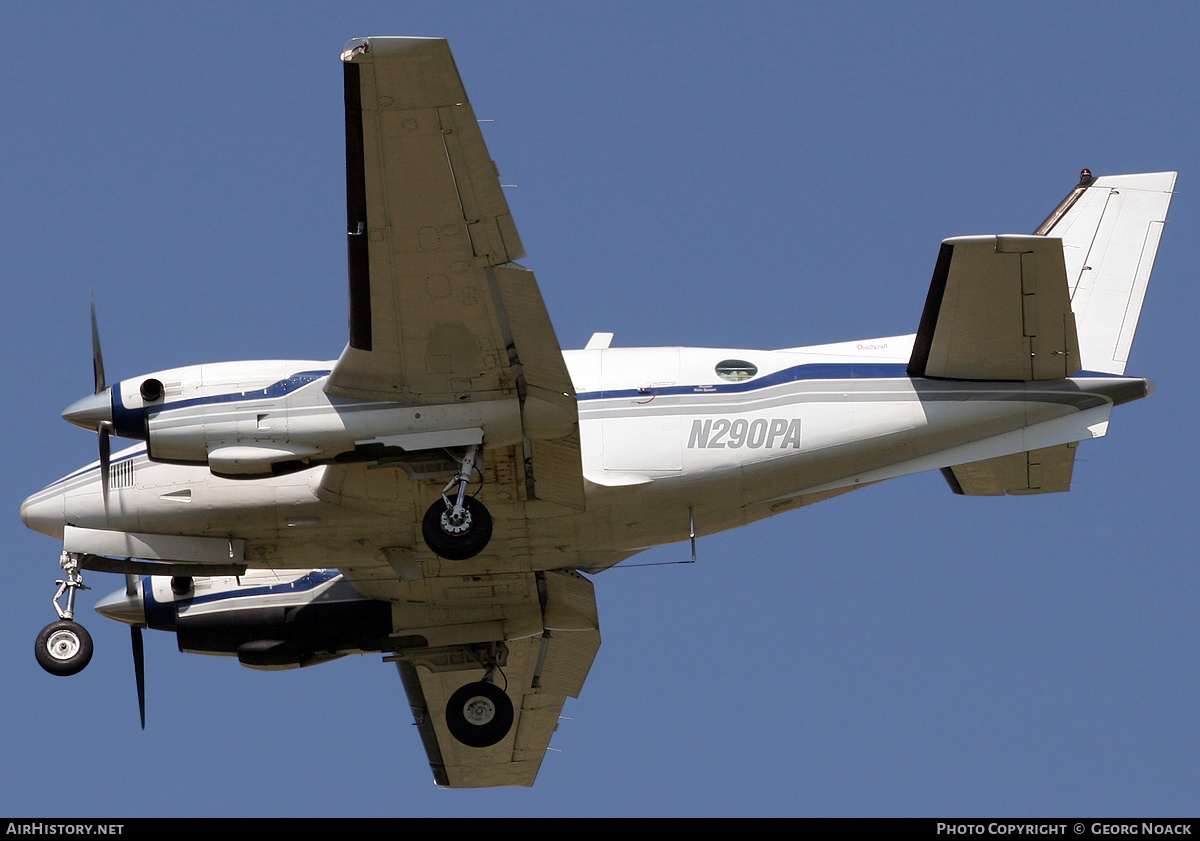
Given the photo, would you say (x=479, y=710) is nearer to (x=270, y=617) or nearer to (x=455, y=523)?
(x=270, y=617)

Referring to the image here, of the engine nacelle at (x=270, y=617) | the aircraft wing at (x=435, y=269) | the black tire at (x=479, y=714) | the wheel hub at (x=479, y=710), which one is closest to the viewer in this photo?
the aircraft wing at (x=435, y=269)

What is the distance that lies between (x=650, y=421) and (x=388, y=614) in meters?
6.03

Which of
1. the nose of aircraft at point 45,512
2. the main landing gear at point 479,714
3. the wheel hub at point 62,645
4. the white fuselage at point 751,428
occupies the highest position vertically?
the white fuselage at point 751,428

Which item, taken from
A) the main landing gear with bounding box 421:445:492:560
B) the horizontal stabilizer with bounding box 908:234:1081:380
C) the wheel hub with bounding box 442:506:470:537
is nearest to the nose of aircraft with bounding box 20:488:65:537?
the main landing gear with bounding box 421:445:492:560

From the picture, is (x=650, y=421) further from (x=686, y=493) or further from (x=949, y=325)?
(x=949, y=325)

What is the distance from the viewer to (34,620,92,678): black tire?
22.6 meters

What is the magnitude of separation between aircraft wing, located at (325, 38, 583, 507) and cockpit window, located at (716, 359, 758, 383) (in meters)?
2.31

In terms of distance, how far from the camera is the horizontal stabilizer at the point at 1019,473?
22603mm

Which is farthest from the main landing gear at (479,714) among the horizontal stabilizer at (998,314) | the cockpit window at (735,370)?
the horizontal stabilizer at (998,314)

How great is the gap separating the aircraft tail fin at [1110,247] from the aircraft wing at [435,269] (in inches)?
299

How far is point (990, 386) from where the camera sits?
21625mm

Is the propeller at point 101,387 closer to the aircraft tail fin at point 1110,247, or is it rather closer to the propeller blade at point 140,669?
the propeller blade at point 140,669

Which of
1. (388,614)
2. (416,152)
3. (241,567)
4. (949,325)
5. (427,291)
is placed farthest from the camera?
(388,614)
